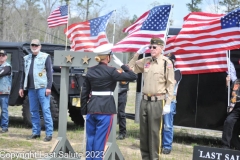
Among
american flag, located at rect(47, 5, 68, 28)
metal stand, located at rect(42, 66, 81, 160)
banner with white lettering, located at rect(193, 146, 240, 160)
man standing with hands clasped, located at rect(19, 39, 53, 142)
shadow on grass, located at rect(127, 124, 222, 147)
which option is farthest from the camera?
american flag, located at rect(47, 5, 68, 28)

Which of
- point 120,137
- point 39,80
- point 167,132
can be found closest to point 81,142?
point 120,137

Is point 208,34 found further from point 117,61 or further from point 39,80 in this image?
point 39,80

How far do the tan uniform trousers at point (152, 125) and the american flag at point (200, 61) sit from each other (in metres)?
1.47

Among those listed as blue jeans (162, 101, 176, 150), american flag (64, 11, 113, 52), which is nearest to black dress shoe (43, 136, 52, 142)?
american flag (64, 11, 113, 52)

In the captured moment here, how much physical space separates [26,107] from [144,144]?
380 cm

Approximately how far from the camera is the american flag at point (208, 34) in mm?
6398

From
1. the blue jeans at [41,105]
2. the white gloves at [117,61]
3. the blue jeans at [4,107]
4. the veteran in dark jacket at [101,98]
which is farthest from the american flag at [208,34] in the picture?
the blue jeans at [4,107]

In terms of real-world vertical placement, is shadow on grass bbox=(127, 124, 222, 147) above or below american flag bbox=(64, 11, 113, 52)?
below

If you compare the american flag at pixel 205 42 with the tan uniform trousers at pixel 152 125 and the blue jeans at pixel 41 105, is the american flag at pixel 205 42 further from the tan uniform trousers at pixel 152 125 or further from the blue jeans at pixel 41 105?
the blue jeans at pixel 41 105

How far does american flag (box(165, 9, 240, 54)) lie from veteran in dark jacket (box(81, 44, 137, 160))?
74.0 inches

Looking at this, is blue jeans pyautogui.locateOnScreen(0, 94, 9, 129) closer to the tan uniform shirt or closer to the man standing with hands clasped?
the man standing with hands clasped

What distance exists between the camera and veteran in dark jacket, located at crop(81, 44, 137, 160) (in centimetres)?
516

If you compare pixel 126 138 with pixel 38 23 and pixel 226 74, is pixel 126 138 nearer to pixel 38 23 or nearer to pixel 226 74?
pixel 226 74

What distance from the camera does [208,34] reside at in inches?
261
